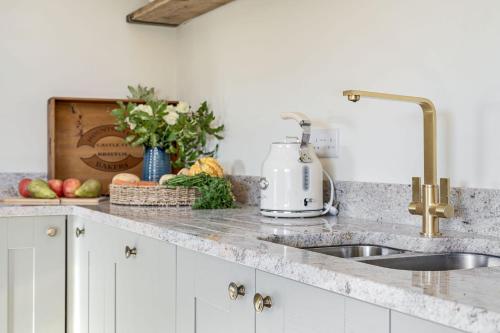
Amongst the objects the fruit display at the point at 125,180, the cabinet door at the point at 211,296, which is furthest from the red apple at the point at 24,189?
the cabinet door at the point at 211,296

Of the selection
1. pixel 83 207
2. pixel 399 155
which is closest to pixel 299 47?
pixel 399 155

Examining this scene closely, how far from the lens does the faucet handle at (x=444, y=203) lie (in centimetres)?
148

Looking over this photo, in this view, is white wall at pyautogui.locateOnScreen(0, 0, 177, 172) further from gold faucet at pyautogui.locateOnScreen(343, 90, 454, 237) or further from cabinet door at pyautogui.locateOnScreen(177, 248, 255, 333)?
gold faucet at pyautogui.locateOnScreen(343, 90, 454, 237)

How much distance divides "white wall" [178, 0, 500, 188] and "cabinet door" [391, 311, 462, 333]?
0.74 meters

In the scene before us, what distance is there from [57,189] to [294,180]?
1116 mm

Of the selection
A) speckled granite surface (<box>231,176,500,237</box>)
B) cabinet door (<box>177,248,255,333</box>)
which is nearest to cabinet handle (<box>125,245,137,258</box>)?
cabinet door (<box>177,248,255,333</box>)

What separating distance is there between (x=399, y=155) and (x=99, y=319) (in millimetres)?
1120

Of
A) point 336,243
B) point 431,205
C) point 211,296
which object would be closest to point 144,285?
point 211,296

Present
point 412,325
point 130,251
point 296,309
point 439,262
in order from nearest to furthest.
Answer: point 412,325
point 296,309
point 439,262
point 130,251

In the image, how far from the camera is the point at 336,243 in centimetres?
160

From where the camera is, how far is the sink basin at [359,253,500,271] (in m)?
1.37

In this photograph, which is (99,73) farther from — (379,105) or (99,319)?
(379,105)

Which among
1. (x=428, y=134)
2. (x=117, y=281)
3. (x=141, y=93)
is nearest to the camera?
(x=428, y=134)

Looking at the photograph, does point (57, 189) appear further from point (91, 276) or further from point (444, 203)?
point (444, 203)
